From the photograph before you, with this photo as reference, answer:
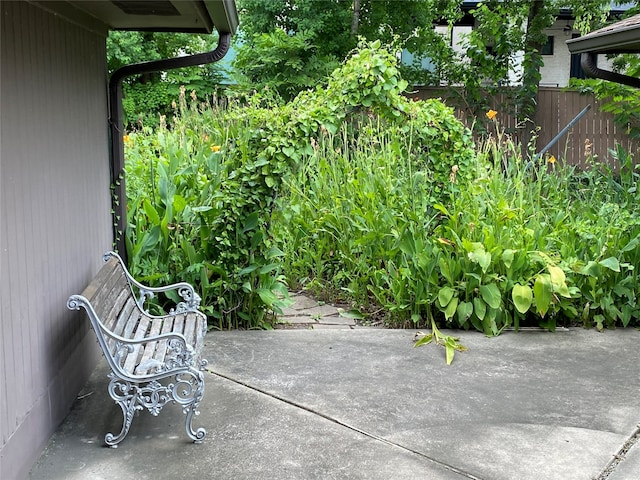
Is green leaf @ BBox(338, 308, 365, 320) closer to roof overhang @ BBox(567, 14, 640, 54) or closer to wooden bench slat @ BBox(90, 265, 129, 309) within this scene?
wooden bench slat @ BBox(90, 265, 129, 309)

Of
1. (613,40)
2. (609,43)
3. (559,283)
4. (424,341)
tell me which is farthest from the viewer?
(609,43)

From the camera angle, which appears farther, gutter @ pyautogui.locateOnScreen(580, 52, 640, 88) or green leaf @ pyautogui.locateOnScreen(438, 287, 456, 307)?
gutter @ pyautogui.locateOnScreen(580, 52, 640, 88)

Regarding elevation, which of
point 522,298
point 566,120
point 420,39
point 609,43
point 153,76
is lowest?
point 522,298

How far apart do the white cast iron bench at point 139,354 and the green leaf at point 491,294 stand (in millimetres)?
2218

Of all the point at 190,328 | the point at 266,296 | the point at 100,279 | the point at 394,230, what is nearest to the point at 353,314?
the point at 394,230

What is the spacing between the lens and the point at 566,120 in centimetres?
1216

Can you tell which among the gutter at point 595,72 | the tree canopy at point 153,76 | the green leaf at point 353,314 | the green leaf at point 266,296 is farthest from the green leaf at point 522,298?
the tree canopy at point 153,76

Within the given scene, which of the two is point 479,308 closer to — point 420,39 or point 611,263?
point 611,263

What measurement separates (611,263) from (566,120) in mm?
7525

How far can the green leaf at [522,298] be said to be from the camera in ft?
16.8

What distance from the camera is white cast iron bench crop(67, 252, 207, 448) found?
10.9ft

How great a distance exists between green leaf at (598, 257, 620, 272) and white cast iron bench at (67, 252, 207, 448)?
10.4 ft

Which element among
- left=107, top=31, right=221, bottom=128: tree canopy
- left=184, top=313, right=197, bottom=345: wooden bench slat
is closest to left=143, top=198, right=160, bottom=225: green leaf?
left=184, top=313, right=197, bottom=345: wooden bench slat

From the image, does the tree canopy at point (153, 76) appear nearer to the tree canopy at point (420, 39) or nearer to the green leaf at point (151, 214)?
the tree canopy at point (420, 39)
